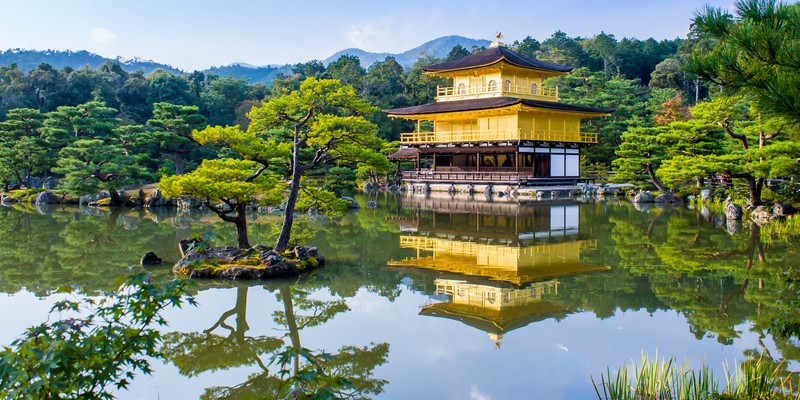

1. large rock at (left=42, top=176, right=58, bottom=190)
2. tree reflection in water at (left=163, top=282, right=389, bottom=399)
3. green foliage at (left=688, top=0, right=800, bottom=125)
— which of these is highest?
green foliage at (left=688, top=0, right=800, bottom=125)

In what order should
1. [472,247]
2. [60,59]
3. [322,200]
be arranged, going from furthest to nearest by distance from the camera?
[60,59] → [472,247] → [322,200]

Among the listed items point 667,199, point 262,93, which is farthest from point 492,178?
point 262,93

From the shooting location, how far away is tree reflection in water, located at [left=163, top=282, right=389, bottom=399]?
5.19 metres

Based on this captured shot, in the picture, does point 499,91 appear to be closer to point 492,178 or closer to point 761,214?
point 492,178

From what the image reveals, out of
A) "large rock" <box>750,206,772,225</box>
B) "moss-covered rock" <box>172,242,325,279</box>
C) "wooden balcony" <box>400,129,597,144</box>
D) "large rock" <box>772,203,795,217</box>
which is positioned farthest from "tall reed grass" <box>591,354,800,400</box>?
"wooden balcony" <box>400,129,597,144</box>

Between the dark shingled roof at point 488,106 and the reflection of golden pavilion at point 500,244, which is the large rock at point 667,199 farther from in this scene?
the dark shingled roof at point 488,106

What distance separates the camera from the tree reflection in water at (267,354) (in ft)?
17.0

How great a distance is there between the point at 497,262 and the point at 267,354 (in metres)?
5.73

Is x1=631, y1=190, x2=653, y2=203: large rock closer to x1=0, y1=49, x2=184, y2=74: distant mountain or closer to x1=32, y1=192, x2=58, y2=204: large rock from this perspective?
x1=32, y1=192, x2=58, y2=204: large rock

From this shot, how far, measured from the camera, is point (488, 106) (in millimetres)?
28469

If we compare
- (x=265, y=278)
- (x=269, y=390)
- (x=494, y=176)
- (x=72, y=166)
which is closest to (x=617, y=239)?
(x=265, y=278)

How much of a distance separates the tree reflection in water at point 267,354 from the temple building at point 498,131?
66.9 feet

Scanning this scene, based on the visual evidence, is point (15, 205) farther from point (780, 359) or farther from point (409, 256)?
point (780, 359)

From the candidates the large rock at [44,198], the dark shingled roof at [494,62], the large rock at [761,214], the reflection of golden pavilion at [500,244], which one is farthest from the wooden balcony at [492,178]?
the large rock at [44,198]
